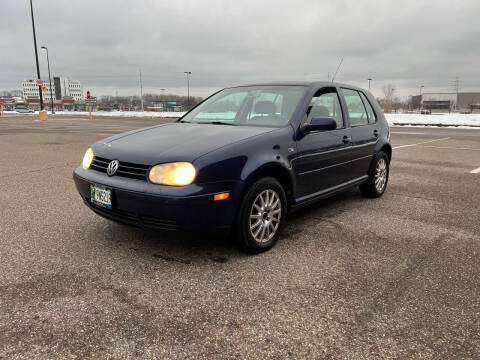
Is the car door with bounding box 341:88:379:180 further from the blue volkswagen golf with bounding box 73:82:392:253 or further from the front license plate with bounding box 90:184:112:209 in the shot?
the front license plate with bounding box 90:184:112:209

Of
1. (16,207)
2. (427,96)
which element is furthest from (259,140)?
(427,96)

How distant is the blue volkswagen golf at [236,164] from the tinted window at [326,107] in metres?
0.01

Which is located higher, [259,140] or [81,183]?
[259,140]

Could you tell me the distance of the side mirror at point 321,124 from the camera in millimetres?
3607

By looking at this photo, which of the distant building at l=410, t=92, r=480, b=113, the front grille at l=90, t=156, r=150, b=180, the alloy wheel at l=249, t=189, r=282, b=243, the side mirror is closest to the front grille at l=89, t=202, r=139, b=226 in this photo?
the front grille at l=90, t=156, r=150, b=180

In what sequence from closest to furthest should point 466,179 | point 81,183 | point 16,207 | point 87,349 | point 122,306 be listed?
point 87,349 < point 122,306 < point 81,183 < point 16,207 < point 466,179

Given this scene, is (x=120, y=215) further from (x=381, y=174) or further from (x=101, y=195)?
(x=381, y=174)

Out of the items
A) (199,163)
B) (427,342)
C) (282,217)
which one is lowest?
(427,342)

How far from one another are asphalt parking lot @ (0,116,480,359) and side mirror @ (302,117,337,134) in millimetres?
1062

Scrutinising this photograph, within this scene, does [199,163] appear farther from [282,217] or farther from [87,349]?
[87,349]

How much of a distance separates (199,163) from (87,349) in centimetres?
141

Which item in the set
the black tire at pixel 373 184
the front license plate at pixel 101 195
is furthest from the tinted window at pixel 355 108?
the front license plate at pixel 101 195

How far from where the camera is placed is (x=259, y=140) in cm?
324

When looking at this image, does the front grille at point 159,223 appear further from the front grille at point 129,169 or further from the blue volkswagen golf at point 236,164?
the front grille at point 129,169
